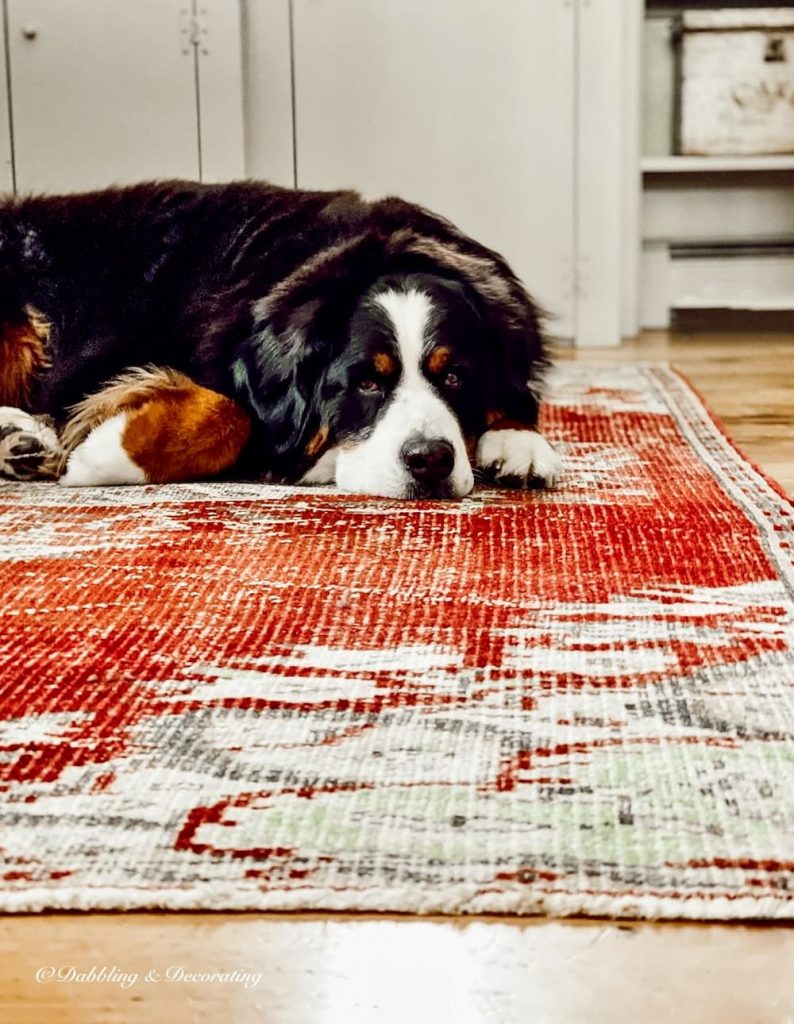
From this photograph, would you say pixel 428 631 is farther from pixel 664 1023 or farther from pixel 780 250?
pixel 780 250

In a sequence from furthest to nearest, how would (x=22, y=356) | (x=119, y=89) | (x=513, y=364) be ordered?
(x=119, y=89) < (x=22, y=356) < (x=513, y=364)

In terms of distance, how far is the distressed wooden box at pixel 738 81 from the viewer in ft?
13.3

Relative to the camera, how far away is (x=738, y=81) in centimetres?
407

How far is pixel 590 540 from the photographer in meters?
1.48

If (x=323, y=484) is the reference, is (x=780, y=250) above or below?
above

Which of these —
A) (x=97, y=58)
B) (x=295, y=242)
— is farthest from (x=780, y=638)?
(x=97, y=58)

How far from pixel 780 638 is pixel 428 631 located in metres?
0.30

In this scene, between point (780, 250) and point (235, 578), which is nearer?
point (235, 578)

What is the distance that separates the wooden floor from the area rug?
0.01 meters

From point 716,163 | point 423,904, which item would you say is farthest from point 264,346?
point 716,163

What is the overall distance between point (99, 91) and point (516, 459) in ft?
8.16

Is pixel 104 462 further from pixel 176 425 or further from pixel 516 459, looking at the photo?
pixel 516 459

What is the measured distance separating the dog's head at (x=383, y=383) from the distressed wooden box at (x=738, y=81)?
8.20 ft

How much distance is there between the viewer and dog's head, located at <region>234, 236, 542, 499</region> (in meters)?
1.72
